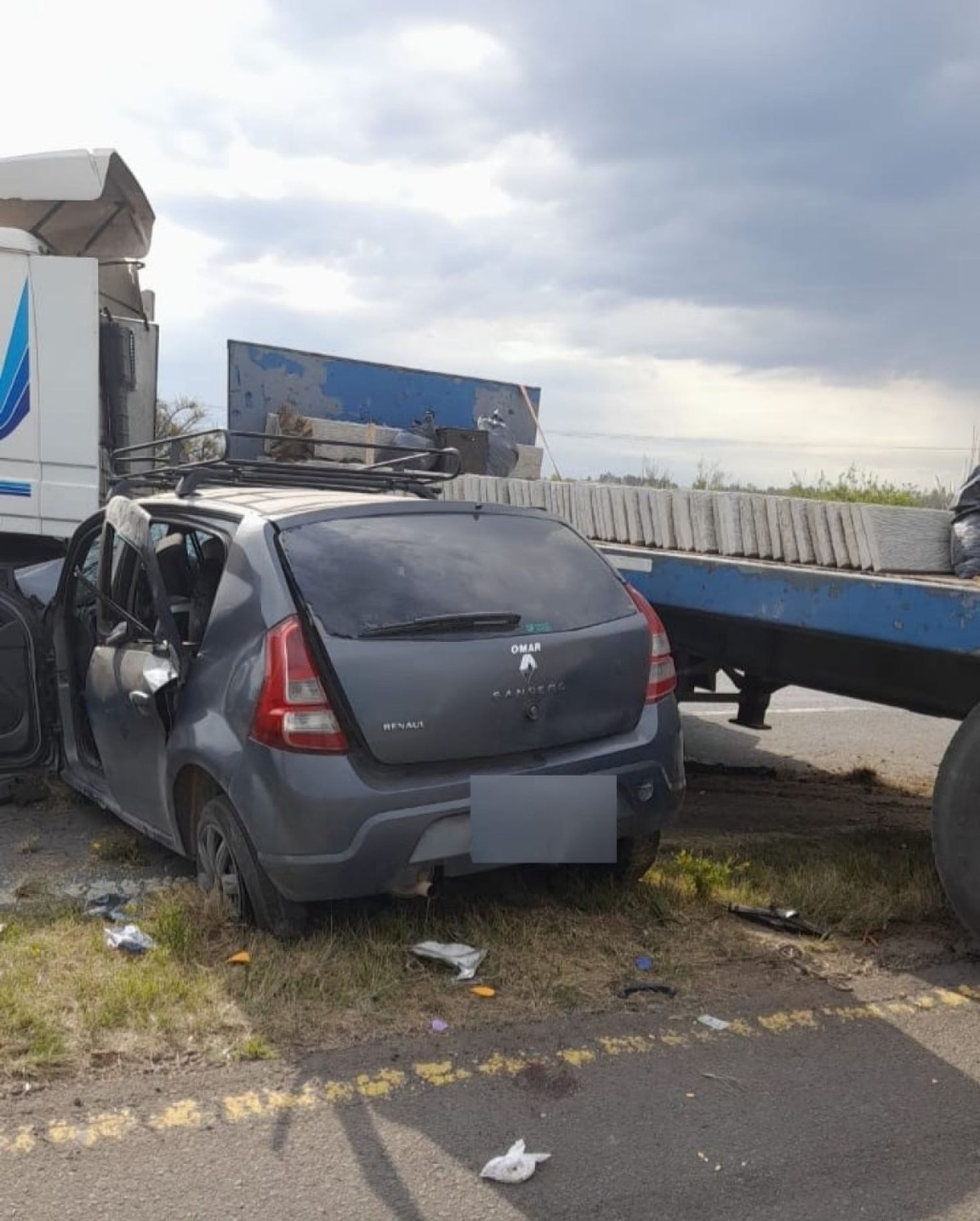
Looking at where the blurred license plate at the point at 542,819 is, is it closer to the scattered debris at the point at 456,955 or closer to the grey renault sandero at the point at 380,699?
the grey renault sandero at the point at 380,699

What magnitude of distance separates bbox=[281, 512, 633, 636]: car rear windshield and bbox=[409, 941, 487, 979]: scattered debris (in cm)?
102

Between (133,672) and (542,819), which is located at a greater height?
(133,672)

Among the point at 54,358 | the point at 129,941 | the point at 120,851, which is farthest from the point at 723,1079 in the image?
the point at 54,358

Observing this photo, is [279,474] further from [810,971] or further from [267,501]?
[810,971]

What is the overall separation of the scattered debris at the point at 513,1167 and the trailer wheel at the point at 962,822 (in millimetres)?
1782

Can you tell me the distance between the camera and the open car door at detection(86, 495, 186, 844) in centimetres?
398

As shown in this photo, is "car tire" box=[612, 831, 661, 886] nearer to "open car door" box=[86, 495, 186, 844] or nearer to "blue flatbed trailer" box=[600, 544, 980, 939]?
"blue flatbed trailer" box=[600, 544, 980, 939]

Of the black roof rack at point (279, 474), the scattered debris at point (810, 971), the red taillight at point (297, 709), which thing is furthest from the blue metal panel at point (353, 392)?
the scattered debris at point (810, 971)

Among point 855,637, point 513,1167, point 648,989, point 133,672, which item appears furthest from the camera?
point 133,672

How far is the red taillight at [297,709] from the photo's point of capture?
3357 mm

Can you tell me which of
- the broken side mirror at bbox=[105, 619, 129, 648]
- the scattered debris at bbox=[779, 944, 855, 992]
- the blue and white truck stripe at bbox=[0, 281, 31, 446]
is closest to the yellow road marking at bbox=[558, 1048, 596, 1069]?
the scattered debris at bbox=[779, 944, 855, 992]

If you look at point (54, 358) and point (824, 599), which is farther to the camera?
point (54, 358)

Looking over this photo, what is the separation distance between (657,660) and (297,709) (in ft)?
4.39

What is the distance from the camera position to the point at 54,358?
6.71m
